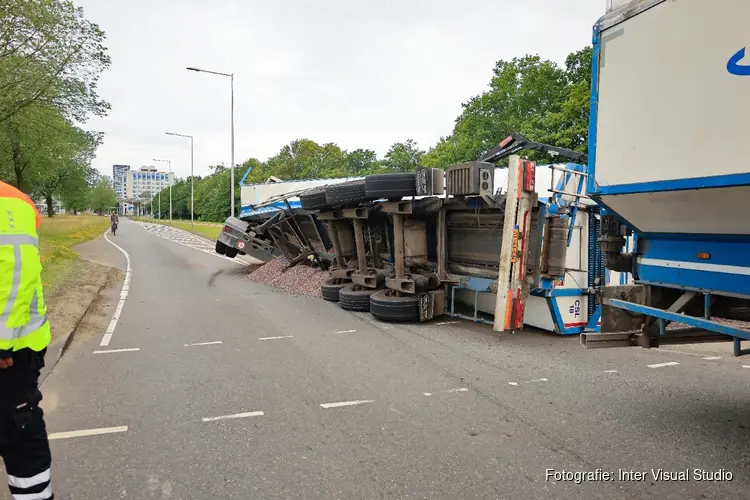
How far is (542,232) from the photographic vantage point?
6.88 metres

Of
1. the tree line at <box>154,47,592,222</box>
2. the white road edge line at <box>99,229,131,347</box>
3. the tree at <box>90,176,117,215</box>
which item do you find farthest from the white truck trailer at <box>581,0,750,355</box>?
the tree at <box>90,176,117,215</box>

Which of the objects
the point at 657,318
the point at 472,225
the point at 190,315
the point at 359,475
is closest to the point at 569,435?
the point at 657,318

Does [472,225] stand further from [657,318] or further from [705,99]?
[705,99]

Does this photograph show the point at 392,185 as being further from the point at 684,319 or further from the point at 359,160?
the point at 359,160

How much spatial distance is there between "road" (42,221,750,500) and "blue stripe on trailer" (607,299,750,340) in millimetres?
902

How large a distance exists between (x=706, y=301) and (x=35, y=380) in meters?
4.14

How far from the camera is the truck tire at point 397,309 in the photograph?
316 inches

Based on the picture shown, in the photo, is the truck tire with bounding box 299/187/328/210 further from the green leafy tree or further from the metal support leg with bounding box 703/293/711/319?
the green leafy tree

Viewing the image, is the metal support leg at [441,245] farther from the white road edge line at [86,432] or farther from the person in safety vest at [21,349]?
the person in safety vest at [21,349]

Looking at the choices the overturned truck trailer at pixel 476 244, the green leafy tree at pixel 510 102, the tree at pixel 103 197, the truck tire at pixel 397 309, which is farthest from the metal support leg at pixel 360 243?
the tree at pixel 103 197

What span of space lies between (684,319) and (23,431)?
4042 mm

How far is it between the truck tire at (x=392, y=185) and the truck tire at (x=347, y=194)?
41 cm

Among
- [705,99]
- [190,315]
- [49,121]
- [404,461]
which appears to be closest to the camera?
[705,99]

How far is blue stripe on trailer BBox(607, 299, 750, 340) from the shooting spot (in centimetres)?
325
